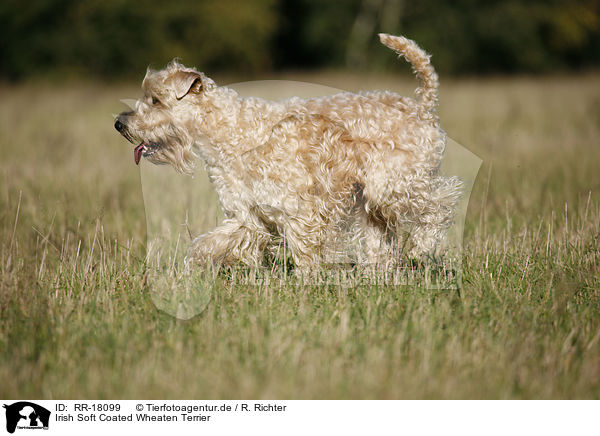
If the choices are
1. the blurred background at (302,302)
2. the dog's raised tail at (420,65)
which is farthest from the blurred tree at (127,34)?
the dog's raised tail at (420,65)

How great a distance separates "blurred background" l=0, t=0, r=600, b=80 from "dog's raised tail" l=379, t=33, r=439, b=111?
73.7 ft

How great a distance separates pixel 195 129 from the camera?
4438mm

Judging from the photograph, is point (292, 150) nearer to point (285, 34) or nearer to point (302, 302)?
point (302, 302)

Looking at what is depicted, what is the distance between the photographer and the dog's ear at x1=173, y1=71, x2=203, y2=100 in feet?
13.9

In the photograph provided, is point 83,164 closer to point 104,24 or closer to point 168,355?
point 168,355

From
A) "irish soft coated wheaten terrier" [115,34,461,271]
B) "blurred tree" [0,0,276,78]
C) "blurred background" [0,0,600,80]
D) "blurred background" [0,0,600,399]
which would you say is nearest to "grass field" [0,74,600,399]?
"blurred background" [0,0,600,399]

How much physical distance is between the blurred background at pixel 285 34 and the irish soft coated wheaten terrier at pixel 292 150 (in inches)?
874

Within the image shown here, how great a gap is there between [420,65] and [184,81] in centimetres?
176

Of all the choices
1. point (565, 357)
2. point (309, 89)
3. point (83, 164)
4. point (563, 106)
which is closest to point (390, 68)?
point (563, 106)
